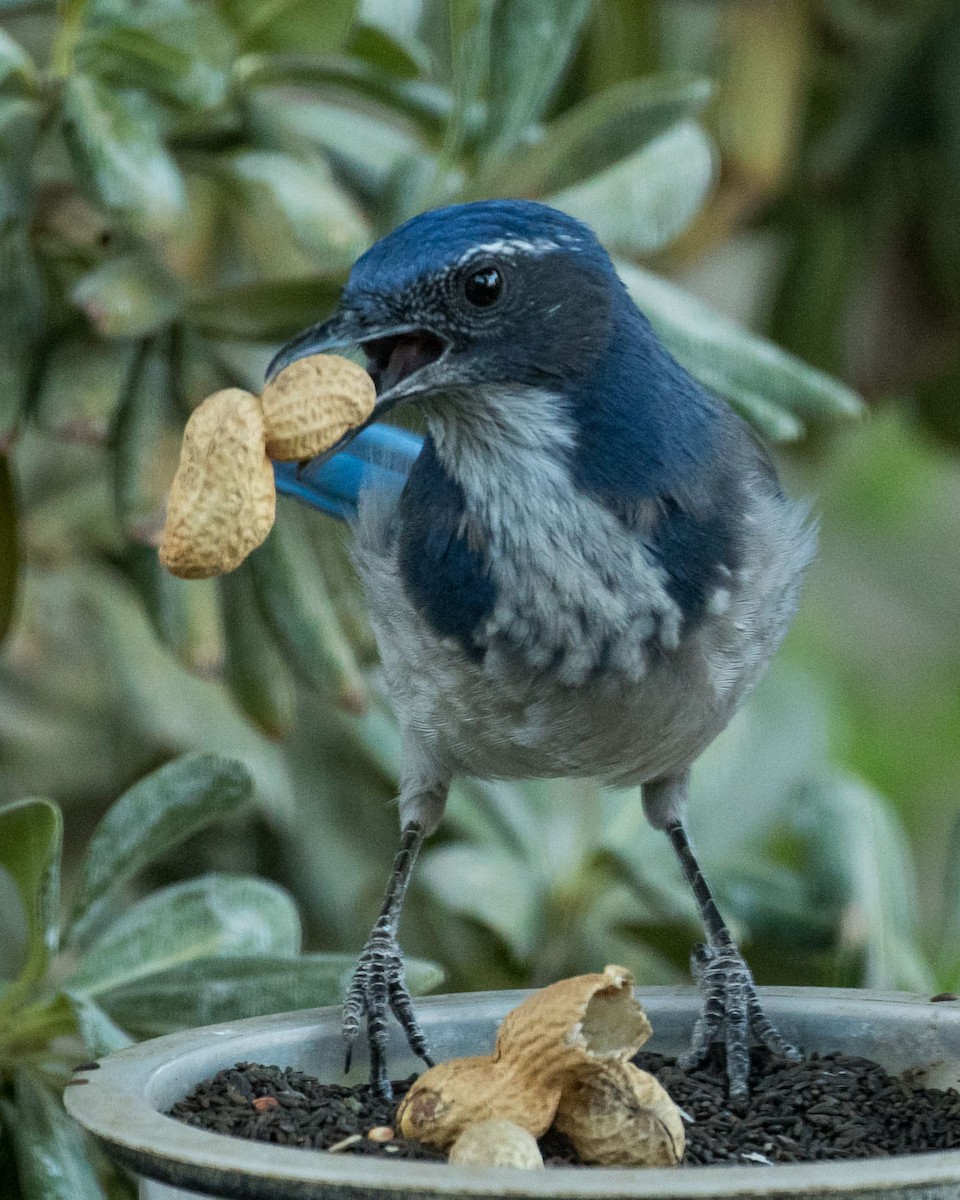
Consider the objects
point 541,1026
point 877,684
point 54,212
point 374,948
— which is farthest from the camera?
point 877,684

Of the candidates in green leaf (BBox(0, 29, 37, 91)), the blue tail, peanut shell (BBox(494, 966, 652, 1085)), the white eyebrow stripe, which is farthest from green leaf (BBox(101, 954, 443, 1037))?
green leaf (BBox(0, 29, 37, 91))

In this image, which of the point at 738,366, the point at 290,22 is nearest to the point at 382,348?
the point at 290,22

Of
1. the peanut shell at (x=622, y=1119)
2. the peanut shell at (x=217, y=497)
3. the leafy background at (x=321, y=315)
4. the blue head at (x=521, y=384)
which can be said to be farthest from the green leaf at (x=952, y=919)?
the peanut shell at (x=217, y=497)

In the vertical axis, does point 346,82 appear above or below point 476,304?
above

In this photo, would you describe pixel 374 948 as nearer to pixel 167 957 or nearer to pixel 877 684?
pixel 167 957

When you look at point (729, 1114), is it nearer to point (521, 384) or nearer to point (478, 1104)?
point (478, 1104)

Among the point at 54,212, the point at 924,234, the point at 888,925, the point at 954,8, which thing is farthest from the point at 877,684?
the point at 54,212

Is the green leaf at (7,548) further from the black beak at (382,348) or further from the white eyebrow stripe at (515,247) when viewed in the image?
the white eyebrow stripe at (515,247)
